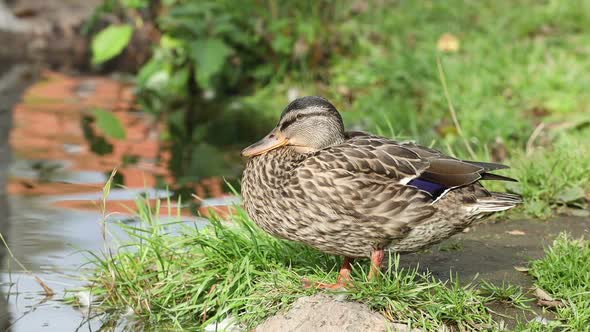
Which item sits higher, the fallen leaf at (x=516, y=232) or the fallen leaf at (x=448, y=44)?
the fallen leaf at (x=448, y=44)

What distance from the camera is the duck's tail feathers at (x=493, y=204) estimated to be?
4391mm

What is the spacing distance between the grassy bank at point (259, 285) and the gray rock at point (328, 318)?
56 mm

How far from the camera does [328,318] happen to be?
4168mm

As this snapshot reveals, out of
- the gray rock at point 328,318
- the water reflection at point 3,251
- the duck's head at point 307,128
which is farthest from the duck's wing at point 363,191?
the water reflection at point 3,251

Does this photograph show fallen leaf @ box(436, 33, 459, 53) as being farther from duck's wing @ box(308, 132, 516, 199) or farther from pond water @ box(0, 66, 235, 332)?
duck's wing @ box(308, 132, 516, 199)

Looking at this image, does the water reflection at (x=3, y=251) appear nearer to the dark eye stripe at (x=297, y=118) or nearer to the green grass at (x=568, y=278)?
the dark eye stripe at (x=297, y=118)

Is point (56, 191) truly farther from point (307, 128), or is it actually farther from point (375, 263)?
point (375, 263)

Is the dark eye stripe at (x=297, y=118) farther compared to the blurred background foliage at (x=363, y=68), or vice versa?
the blurred background foliage at (x=363, y=68)

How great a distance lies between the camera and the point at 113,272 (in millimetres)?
4688

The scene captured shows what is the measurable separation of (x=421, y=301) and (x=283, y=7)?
5807mm

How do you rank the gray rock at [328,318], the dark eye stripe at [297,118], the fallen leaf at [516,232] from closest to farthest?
the gray rock at [328,318] → the dark eye stripe at [297,118] → the fallen leaf at [516,232]

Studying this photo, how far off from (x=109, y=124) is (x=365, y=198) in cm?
511

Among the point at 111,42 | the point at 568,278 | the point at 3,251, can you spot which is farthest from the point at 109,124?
the point at 568,278

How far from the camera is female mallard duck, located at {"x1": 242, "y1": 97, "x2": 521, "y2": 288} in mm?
4289
